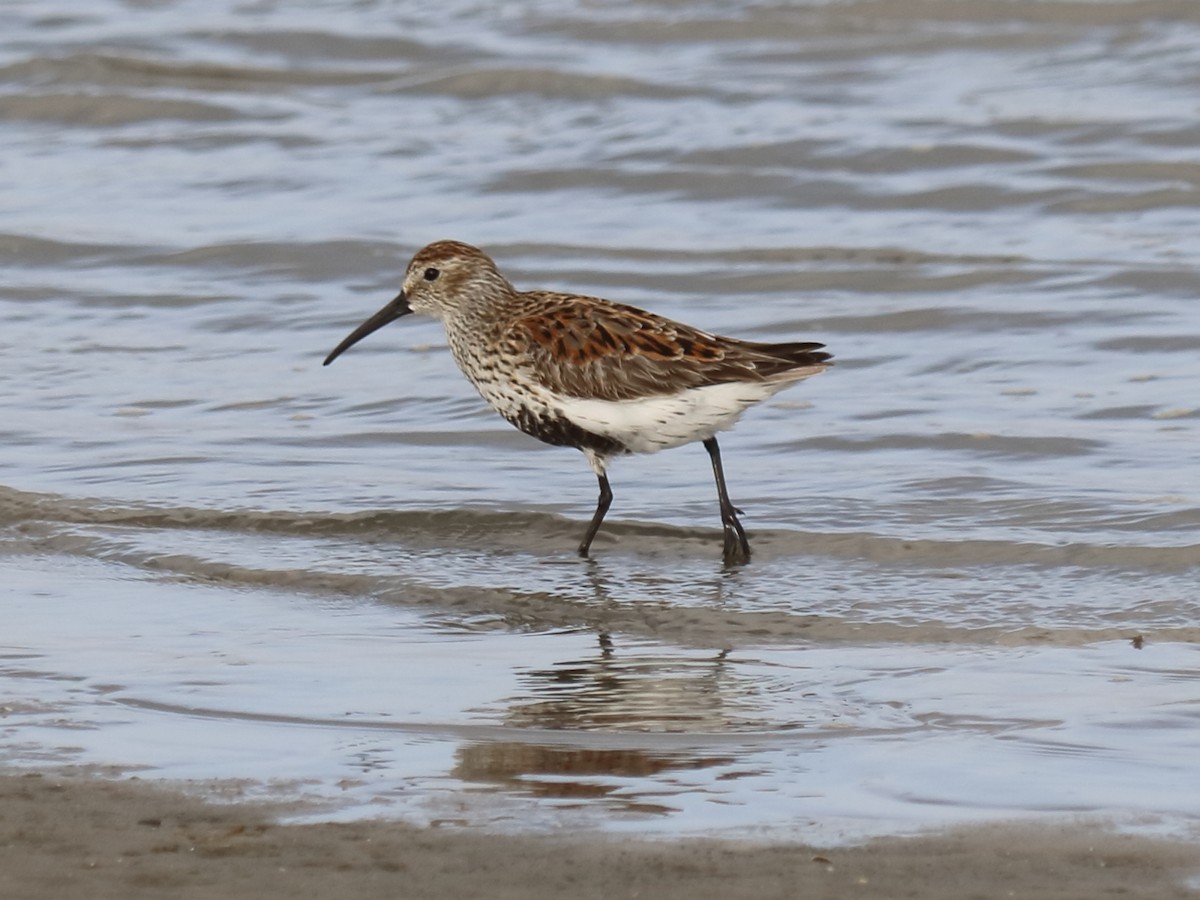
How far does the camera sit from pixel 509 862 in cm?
433

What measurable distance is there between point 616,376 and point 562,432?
1.17 ft

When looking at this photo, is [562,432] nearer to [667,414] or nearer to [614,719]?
[667,414]

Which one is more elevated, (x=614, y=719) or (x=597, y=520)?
(x=614, y=719)

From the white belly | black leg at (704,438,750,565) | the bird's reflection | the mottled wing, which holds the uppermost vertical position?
the mottled wing

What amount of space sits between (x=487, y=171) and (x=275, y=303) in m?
→ 3.66

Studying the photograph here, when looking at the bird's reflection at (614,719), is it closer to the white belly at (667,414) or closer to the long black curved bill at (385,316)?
the white belly at (667,414)

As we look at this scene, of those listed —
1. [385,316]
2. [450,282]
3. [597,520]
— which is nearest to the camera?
[597,520]

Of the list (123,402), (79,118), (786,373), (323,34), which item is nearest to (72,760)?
(786,373)

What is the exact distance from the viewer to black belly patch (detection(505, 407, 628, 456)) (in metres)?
8.11

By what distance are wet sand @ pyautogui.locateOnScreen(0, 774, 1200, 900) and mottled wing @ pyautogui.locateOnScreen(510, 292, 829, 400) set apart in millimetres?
3494

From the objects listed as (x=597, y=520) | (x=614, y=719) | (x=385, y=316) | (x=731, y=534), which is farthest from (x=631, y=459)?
(x=614, y=719)

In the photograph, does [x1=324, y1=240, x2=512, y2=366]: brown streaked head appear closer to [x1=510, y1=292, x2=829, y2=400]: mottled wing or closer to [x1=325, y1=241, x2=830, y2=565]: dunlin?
[x1=325, y1=241, x2=830, y2=565]: dunlin

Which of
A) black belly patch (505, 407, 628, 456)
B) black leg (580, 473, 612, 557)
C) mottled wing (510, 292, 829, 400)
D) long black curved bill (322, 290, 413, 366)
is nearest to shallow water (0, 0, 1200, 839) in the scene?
black leg (580, 473, 612, 557)

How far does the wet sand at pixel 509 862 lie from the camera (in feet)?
13.7
